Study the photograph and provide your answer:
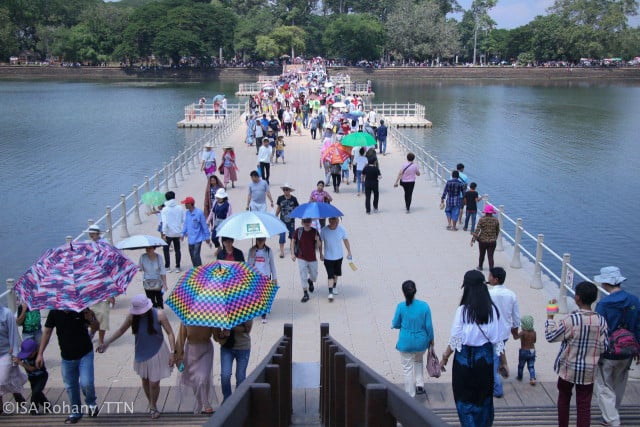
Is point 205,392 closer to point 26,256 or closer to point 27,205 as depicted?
point 26,256

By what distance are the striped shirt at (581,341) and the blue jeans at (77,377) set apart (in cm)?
404

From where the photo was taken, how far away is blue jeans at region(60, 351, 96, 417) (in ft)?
21.2

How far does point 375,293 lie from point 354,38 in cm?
10134

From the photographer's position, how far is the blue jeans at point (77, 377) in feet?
21.2

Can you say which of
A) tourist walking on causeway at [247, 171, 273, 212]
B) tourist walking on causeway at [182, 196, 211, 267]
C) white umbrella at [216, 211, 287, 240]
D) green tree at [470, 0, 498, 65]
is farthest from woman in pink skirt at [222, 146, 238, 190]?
green tree at [470, 0, 498, 65]

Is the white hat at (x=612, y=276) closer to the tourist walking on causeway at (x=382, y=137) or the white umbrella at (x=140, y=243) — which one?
the white umbrella at (x=140, y=243)

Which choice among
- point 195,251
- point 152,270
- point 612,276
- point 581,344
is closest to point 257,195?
point 195,251

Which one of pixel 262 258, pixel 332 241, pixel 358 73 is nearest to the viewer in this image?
pixel 262 258

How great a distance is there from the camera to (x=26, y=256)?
19.2 meters

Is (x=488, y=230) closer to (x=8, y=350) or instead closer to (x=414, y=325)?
(x=414, y=325)

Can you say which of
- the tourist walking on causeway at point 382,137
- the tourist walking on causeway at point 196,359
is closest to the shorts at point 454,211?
the tourist walking on causeway at point 196,359

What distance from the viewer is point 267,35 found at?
108312 millimetres

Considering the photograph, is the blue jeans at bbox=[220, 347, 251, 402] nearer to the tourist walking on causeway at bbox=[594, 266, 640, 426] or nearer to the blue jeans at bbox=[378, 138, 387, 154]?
the tourist walking on causeway at bbox=[594, 266, 640, 426]

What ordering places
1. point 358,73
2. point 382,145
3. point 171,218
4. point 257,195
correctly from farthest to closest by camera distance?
point 358,73 < point 382,145 < point 257,195 < point 171,218
